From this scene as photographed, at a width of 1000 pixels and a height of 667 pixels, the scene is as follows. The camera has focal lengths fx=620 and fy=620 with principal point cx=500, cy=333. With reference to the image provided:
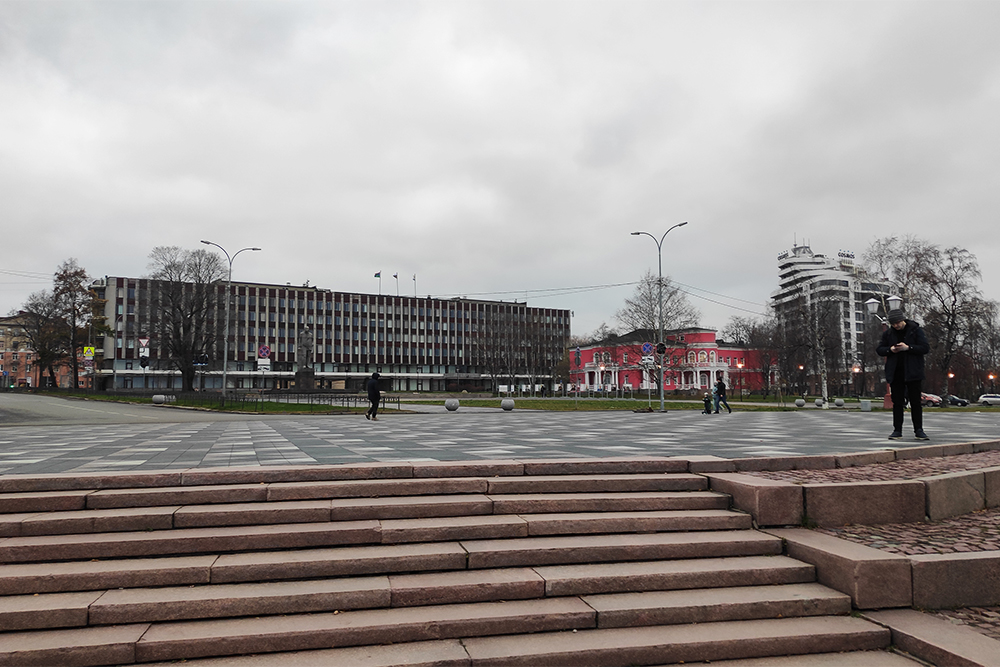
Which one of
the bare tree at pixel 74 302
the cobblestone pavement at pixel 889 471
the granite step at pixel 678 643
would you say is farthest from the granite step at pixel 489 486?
the bare tree at pixel 74 302

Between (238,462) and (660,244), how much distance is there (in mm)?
31782

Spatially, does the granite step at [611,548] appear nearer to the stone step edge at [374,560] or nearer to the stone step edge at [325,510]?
the stone step edge at [374,560]

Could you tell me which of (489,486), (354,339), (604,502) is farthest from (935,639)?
(354,339)

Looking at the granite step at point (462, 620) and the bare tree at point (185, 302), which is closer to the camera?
the granite step at point (462, 620)

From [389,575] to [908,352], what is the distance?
339 inches

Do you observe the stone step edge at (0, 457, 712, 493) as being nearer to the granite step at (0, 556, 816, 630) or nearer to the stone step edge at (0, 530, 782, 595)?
the stone step edge at (0, 530, 782, 595)

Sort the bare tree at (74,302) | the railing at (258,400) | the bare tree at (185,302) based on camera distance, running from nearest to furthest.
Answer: the railing at (258,400) < the bare tree at (185,302) < the bare tree at (74,302)

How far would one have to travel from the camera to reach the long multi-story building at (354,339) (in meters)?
89.2

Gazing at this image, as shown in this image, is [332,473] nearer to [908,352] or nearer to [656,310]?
[908,352]

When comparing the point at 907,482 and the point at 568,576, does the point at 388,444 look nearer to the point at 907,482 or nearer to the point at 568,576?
the point at 568,576

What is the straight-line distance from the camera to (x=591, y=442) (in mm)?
11570

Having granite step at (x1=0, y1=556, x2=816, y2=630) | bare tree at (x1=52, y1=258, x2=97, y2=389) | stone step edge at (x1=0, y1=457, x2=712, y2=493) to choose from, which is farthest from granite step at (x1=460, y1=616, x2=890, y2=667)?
bare tree at (x1=52, y1=258, x2=97, y2=389)

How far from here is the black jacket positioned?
9312 mm

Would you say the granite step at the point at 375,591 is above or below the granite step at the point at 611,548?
below
